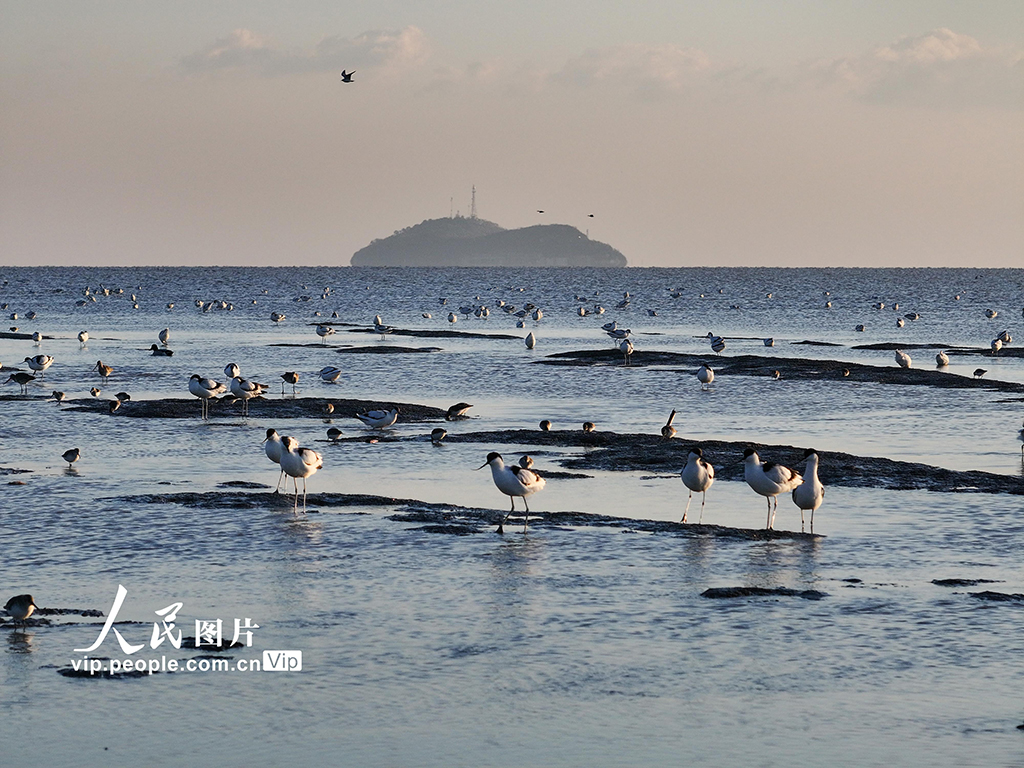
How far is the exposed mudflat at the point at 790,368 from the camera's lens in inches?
1663

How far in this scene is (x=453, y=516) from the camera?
19.7 metres

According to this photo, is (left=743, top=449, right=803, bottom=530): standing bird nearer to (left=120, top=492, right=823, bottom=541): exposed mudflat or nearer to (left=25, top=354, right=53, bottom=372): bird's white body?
(left=120, top=492, right=823, bottom=541): exposed mudflat

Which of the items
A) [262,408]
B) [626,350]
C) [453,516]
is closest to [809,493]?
[453,516]

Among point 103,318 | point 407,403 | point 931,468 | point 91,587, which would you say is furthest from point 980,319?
point 91,587

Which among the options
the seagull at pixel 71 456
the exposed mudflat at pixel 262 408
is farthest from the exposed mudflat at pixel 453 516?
the exposed mudflat at pixel 262 408

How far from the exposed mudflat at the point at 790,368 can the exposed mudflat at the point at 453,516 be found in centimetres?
2446

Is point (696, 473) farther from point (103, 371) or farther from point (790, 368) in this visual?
point (103, 371)

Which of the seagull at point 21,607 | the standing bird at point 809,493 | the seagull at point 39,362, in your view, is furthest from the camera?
the seagull at point 39,362

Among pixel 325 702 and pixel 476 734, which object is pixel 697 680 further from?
pixel 325 702

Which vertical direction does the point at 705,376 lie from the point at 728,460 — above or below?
above

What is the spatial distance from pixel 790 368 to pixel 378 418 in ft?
68.8

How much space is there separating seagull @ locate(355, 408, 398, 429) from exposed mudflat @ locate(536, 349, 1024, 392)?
18194 mm

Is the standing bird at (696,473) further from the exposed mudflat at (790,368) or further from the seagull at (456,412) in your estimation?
the exposed mudflat at (790,368)

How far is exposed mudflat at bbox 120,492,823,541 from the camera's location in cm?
1862
